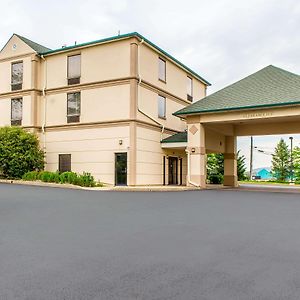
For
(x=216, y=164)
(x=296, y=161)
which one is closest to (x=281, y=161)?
(x=296, y=161)

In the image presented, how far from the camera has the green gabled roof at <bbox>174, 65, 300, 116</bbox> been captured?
1973 cm

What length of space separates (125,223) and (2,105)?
2262 centimetres

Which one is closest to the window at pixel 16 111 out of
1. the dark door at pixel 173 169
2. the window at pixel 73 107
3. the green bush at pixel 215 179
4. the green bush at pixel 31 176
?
the window at pixel 73 107

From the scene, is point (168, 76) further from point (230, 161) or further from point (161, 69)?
point (230, 161)

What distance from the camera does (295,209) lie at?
37.5ft

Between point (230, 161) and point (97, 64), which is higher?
point (97, 64)

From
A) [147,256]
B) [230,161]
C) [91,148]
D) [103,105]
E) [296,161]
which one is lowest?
[147,256]

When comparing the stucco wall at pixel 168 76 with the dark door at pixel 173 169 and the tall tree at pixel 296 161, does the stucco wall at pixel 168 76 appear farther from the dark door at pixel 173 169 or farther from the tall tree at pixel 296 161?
the tall tree at pixel 296 161

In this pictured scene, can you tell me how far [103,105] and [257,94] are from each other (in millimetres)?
9826

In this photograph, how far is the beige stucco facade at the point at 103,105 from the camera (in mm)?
22406

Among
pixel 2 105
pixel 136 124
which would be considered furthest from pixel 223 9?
pixel 2 105

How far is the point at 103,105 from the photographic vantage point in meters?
23.3

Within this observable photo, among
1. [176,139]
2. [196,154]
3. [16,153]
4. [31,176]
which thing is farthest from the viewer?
[176,139]

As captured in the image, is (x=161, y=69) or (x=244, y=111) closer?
(x=244, y=111)
